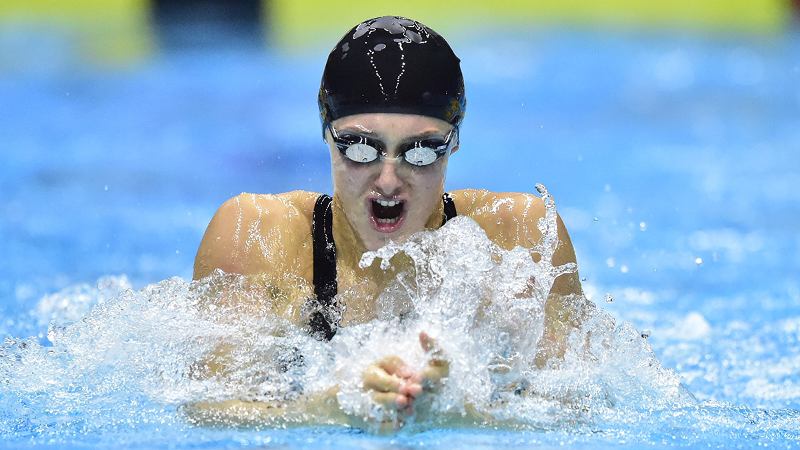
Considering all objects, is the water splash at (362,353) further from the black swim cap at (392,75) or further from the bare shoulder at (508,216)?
the black swim cap at (392,75)

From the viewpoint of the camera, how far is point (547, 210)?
2.74m

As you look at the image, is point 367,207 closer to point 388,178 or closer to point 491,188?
point 388,178

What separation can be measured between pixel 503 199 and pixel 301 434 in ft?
2.78

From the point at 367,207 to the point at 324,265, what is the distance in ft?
0.81

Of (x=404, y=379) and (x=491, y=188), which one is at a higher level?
(x=491, y=188)

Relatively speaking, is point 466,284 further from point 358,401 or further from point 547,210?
point 358,401

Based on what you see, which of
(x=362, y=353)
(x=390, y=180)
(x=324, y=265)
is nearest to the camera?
(x=362, y=353)

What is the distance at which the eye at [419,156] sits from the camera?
2.49m

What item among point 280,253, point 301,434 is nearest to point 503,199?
point 280,253

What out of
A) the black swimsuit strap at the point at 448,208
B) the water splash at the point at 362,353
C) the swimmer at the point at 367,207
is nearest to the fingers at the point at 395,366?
the water splash at the point at 362,353

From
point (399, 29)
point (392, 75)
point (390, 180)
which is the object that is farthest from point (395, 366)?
point (399, 29)

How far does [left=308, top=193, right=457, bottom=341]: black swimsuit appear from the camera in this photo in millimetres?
2666

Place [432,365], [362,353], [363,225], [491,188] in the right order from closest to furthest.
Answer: [432,365], [362,353], [363,225], [491,188]

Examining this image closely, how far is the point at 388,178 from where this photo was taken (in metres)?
2.47
